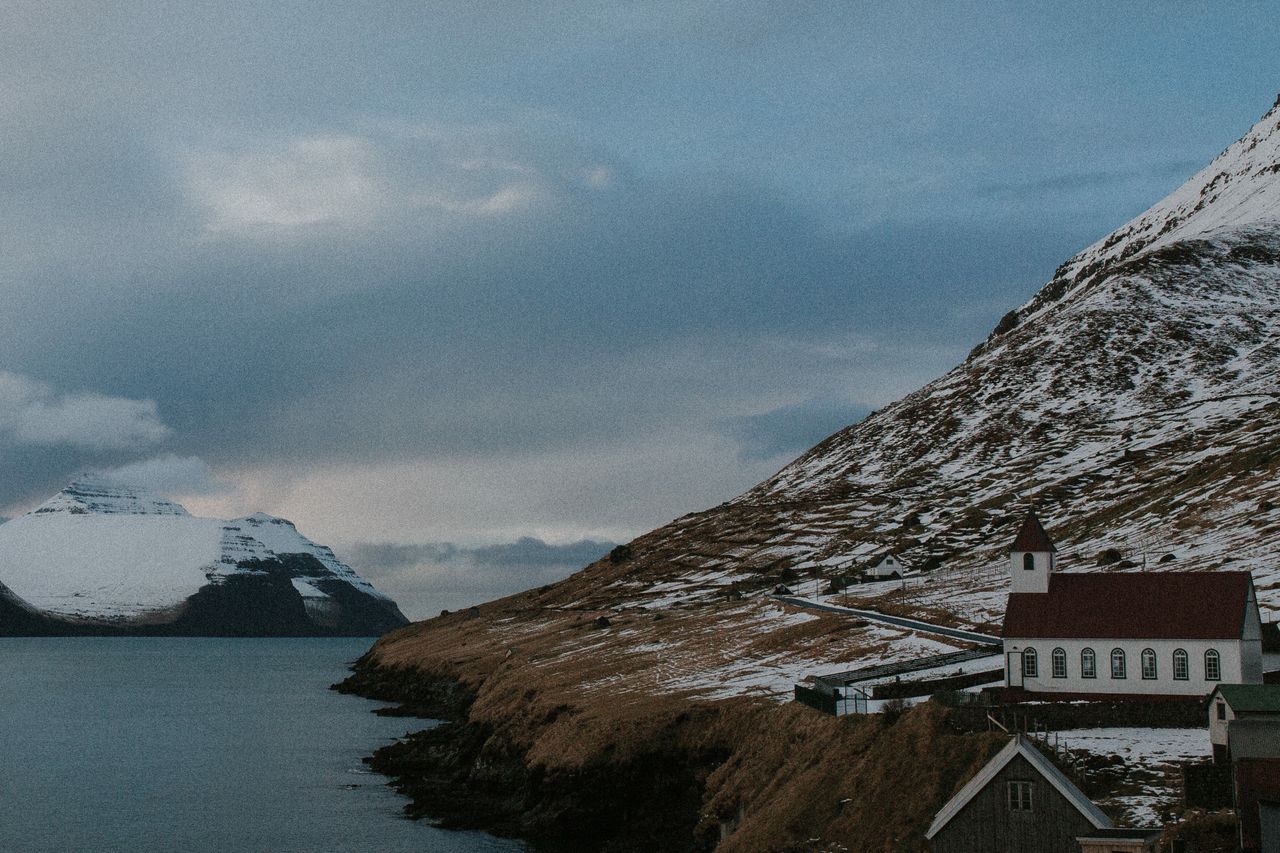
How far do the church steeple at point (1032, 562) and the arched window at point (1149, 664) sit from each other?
328 inches

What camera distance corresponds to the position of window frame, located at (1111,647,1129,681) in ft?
234

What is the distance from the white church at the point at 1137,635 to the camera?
70.2 metres

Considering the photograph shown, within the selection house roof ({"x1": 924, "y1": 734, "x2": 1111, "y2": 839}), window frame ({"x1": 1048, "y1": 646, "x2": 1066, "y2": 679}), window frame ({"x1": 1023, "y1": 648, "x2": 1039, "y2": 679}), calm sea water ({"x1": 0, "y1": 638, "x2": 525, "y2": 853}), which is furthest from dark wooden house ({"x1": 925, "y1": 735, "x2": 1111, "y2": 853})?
calm sea water ({"x1": 0, "y1": 638, "x2": 525, "y2": 853})

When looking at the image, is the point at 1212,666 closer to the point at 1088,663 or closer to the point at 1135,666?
the point at 1135,666

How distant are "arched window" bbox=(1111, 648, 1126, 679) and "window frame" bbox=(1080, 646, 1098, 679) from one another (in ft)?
2.91

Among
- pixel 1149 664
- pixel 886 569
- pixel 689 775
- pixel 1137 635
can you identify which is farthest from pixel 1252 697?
pixel 886 569

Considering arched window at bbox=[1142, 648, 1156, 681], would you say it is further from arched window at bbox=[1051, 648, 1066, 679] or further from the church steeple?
the church steeple

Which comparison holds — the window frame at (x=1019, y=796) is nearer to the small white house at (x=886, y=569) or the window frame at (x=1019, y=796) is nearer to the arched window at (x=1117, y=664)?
the arched window at (x=1117, y=664)

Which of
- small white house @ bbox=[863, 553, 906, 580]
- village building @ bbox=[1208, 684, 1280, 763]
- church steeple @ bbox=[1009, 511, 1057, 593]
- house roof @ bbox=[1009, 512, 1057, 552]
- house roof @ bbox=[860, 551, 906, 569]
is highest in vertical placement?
house roof @ bbox=[860, 551, 906, 569]

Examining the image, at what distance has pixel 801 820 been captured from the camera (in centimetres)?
5466

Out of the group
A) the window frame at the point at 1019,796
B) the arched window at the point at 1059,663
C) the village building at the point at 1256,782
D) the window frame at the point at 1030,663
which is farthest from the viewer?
the window frame at the point at 1030,663

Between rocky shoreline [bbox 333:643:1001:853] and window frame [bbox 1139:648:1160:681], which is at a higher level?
window frame [bbox 1139:648:1160:681]

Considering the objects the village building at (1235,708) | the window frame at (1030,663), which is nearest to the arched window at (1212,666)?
the window frame at (1030,663)

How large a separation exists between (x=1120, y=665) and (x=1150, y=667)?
1522mm
